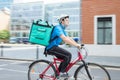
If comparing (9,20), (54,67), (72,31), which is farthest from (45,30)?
(9,20)

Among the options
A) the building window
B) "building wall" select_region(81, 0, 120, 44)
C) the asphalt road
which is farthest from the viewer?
the building window

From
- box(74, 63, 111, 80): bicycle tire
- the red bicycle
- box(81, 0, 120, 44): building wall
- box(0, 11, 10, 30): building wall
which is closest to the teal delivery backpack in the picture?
the red bicycle

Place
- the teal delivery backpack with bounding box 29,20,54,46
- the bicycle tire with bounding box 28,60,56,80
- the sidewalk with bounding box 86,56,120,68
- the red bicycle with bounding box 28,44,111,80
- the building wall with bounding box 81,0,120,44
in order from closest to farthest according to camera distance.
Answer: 1. the red bicycle with bounding box 28,44,111,80
2. the teal delivery backpack with bounding box 29,20,54,46
3. the bicycle tire with bounding box 28,60,56,80
4. the sidewalk with bounding box 86,56,120,68
5. the building wall with bounding box 81,0,120,44

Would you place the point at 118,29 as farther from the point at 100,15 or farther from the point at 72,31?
A: the point at 72,31

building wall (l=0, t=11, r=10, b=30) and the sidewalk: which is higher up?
building wall (l=0, t=11, r=10, b=30)

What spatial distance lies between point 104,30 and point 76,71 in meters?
17.6

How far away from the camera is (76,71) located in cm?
680

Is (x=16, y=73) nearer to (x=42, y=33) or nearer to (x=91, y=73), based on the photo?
(x=42, y=33)

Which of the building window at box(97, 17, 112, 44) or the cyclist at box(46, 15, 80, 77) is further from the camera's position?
the building window at box(97, 17, 112, 44)

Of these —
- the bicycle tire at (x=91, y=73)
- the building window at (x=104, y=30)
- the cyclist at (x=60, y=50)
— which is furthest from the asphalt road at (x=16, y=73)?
the building window at (x=104, y=30)

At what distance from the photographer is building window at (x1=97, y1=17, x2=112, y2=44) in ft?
77.8

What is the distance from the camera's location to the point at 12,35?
10825 centimetres

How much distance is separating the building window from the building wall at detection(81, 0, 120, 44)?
18.4 inches

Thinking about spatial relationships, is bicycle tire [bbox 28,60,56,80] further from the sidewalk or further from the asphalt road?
the sidewalk
